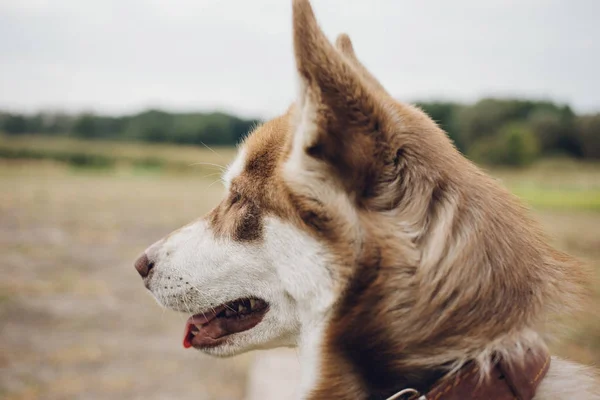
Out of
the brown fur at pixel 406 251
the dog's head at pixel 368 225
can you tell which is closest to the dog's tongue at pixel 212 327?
the dog's head at pixel 368 225

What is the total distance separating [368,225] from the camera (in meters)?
1.89

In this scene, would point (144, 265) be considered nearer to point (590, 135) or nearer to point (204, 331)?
point (204, 331)

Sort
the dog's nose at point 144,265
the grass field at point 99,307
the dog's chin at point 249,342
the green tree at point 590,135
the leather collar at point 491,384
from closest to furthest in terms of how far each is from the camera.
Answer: the leather collar at point 491,384, the dog's chin at point 249,342, the dog's nose at point 144,265, the grass field at point 99,307, the green tree at point 590,135

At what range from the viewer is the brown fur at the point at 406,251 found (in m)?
1.72

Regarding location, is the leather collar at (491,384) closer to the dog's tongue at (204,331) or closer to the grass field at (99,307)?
the grass field at (99,307)

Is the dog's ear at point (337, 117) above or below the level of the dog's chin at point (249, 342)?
above

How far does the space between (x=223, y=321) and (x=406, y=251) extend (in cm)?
118

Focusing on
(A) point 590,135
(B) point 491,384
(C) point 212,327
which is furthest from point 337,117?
(A) point 590,135

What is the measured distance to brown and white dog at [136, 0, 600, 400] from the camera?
172cm

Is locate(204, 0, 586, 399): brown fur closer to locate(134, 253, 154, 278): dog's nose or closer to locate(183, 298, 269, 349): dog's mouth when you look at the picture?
locate(183, 298, 269, 349): dog's mouth

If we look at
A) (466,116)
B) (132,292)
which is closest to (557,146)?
(466,116)

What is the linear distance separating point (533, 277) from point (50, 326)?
21.8 ft

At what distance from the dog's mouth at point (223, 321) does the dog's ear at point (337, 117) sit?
0.88 meters

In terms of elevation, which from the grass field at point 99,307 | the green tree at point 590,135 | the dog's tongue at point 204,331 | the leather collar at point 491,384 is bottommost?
the grass field at point 99,307
